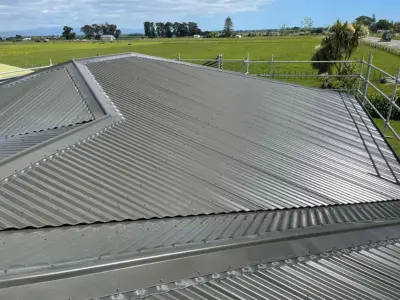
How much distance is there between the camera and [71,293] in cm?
384

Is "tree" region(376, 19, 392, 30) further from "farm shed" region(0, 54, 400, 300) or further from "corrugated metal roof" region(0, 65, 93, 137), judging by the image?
"corrugated metal roof" region(0, 65, 93, 137)

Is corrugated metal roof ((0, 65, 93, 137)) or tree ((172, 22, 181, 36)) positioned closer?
corrugated metal roof ((0, 65, 93, 137))

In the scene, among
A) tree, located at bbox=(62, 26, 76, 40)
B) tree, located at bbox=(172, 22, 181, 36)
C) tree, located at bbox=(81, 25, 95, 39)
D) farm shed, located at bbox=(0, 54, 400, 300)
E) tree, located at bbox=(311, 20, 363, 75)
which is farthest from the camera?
tree, located at bbox=(81, 25, 95, 39)

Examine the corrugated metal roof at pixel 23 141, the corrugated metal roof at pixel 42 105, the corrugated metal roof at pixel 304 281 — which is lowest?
the corrugated metal roof at pixel 304 281

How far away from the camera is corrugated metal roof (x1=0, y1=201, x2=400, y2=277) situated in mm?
4395

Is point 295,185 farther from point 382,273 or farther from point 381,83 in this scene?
point 381,83

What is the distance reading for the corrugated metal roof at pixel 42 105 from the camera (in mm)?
8492

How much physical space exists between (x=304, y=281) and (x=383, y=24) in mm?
175815

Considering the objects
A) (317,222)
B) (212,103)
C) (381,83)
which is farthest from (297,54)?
(317,222)

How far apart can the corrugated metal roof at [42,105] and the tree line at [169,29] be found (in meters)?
160

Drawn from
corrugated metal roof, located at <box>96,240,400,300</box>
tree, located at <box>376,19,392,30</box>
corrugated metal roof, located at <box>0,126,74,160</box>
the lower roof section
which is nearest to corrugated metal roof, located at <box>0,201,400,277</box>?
the lower roof section

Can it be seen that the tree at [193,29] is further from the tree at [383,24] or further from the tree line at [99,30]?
the tree at [383,24]

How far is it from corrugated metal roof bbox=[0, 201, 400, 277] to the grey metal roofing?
26 centimetres

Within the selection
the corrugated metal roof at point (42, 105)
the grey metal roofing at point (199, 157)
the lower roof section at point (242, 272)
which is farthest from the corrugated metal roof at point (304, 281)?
the corrugated metal roof at point (42, 105)
